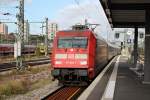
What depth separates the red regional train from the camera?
22.4 m

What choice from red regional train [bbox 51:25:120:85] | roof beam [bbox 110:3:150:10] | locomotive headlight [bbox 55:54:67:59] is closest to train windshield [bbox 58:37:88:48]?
red regional train [bbox 51:25:120:85]

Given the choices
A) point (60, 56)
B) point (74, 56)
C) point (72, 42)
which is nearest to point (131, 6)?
point (72, 42)

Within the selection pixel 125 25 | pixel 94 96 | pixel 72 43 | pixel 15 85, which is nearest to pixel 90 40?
pixel 72 43

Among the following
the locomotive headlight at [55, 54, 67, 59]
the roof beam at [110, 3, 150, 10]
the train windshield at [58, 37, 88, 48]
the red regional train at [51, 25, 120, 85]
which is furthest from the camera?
the roof beam at [110, 3, 150, 10]

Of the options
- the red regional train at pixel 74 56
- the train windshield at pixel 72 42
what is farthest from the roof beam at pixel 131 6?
the train windshield at pixel 72 42

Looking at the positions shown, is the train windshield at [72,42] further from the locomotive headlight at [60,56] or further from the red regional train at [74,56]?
the locomotive headlight at [60,56]

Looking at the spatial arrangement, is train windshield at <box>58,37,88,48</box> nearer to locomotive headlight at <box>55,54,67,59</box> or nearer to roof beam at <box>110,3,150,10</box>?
locomotive headlight at <box>55,54,67,59</box>

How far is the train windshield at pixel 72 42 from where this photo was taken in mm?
22922

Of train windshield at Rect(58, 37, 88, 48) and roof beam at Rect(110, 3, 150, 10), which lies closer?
train windshield at Rect(58, 37, 88, 48)

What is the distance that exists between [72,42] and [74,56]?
0.90m

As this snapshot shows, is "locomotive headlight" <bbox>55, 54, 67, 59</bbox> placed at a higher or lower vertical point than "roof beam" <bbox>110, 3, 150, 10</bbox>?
lower

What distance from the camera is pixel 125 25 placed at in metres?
40.3

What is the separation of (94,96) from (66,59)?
20.9 ft

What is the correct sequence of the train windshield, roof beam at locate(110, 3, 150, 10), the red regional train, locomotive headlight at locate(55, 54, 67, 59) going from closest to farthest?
the red regional train
locomotive headlight at locate(55, 54, 67, 59)
the train windshield
roof beam at locate(110, 3, 150, 10)
